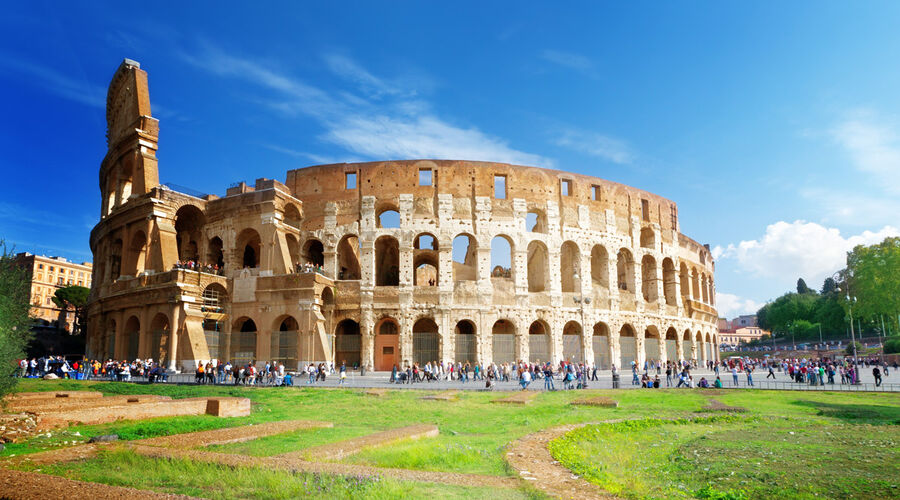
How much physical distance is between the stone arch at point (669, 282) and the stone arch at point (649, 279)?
172 cm

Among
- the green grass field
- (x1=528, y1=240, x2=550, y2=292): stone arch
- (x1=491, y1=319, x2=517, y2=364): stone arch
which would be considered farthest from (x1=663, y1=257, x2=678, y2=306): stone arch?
the green grass field

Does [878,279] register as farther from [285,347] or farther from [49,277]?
[49,277]

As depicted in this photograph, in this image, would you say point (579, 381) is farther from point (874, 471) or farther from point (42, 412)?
point (42, 412)

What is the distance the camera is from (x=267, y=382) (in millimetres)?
26219

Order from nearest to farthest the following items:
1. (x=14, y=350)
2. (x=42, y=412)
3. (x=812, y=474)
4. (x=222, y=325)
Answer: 1. (x=812, y=474)
2. (x=42, y=412)
3. (x=14, y=350)
4. (x=222, y=325)

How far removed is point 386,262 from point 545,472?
109 feet

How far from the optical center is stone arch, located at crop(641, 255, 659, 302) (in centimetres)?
4178

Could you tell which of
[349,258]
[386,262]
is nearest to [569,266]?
[386,262]

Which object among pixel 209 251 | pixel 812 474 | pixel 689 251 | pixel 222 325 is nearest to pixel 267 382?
pixel 222 325

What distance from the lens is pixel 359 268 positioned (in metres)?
38.2

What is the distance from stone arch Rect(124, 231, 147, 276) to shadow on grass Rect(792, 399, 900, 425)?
3318 cm

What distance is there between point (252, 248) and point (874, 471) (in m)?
37.0

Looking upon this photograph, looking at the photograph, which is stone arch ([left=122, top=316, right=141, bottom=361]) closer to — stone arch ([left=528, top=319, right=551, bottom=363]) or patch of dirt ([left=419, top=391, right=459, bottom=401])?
patch of dirt ([left=419, top=391, right=459, bottom=401])

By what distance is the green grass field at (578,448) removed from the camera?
6637mm
